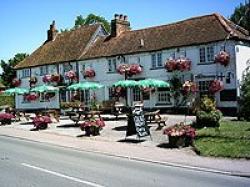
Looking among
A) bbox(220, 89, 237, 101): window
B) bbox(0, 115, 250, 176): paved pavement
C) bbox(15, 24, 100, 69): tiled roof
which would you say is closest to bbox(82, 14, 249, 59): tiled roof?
bbox(15, 24, 100, 69): tiled roof

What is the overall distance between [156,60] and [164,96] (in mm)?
3154

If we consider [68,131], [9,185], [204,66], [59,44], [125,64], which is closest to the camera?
[9,185]

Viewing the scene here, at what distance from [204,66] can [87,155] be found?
17.3 metres

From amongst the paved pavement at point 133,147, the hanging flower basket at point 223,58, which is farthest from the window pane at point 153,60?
the paved pavement at point 133,147

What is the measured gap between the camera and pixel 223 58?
29594 millimetres

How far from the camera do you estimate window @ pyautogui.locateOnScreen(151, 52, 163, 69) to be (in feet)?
115

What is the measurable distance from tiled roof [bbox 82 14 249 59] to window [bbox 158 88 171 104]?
139 inches

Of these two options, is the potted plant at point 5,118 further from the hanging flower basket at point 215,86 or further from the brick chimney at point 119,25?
the hanging flower basket at point 215,86

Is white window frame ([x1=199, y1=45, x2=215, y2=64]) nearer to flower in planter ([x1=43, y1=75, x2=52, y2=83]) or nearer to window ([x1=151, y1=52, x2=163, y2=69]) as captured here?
window ([x1=151, y1=52, x2=163, y2=69])

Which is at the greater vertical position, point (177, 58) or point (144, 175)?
point (177, 58)

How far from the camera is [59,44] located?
47.9 meters

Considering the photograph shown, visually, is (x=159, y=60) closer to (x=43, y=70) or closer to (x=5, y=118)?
(x=5, y=118)

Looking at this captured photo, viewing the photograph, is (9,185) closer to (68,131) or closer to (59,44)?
(68,131)

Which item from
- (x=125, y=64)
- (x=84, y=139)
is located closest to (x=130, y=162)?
(x=84, y=139)
